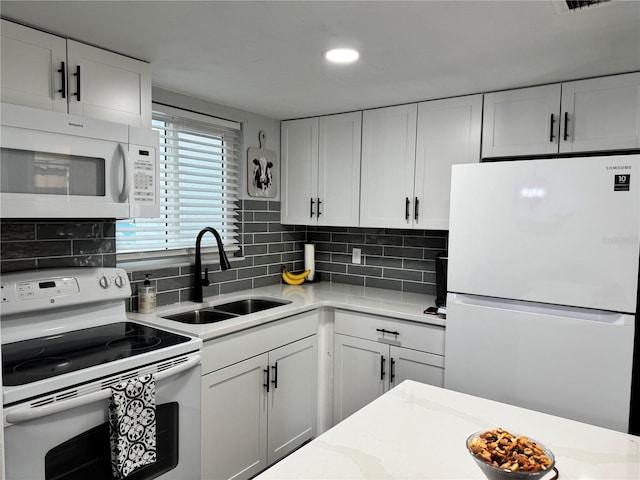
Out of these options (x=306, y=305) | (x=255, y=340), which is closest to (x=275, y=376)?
(x=255, y=340)

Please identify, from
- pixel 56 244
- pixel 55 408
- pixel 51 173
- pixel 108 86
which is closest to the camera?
pixel 55 408

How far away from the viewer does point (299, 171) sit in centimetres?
326

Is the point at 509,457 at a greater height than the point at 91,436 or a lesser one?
greater

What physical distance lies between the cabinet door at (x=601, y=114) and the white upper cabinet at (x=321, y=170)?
4.02 ft

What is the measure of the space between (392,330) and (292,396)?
693 millimetres

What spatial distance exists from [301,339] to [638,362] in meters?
1.62

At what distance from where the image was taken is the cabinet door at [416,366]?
237cm

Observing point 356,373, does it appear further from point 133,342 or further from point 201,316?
point 133,342

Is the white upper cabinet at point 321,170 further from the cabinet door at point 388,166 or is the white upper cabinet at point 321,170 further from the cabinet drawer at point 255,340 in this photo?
the cabinet drawer at point 255,340

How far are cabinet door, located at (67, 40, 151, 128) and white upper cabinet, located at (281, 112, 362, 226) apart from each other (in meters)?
1.33

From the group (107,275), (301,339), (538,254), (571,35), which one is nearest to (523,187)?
(538,254)

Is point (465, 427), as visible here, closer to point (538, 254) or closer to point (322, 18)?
point (538, 254)

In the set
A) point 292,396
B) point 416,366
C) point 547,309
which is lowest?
point 292,396

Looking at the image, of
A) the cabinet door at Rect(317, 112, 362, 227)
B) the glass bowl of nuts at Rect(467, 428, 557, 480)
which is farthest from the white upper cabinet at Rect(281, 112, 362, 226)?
the glass bowl of nuts at Rect(467, 428, 557, 480)
